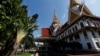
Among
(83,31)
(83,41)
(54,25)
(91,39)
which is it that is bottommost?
(83,41)

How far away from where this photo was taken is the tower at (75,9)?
37.3m

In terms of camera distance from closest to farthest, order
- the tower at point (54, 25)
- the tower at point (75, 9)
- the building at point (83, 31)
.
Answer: the building at point (83, 31)
the tower at point (75, 9)
the tower at point (54, 25)

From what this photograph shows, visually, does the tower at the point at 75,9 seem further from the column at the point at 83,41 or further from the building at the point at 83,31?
the column at the point at 83,41

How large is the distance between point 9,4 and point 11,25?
2.34m

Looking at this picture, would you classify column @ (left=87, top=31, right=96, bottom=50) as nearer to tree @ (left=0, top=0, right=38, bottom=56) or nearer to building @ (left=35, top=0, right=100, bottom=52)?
building @ (left=35, top=0, right=100, bottom=52)

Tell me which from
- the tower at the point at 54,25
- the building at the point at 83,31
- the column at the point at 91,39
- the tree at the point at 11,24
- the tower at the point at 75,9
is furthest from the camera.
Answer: the tower at the point at 54,25

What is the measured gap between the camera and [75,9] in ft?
129

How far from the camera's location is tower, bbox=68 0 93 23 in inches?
1469

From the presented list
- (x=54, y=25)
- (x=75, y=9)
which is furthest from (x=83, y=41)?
(x=54, y=25)

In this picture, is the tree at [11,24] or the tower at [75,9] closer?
the tree at [11,24]

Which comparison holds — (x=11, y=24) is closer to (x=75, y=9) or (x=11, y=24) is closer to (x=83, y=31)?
(x=83, y=31)

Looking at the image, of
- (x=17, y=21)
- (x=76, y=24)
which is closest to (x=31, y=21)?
(x=17, y=21)

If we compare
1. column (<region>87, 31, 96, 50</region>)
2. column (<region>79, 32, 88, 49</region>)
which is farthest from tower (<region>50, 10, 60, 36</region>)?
column (<region>87, 31, 96, 50</region>)

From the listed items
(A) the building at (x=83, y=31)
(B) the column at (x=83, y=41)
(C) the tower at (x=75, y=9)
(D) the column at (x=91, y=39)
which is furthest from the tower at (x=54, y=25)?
(D) the column at (x=91, y=39)
